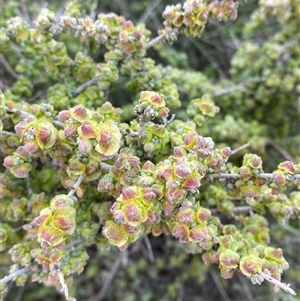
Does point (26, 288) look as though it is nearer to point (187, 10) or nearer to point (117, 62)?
point (117, 62)

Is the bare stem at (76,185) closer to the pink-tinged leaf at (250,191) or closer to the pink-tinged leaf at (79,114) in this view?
the pink-tinged leaf at (79,114)

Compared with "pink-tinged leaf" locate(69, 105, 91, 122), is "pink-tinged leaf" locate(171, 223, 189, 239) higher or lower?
lower

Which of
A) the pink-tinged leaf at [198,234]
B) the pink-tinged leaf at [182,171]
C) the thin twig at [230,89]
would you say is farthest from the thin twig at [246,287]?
the pink-tinged leaf at [182,171]

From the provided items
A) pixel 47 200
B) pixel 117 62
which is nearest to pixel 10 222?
pixel 47 200

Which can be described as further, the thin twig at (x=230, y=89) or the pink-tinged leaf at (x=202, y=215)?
the thin twig at (x=230, y=89)

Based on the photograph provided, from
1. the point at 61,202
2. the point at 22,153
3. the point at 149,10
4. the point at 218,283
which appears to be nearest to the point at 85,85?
the point at 22,153

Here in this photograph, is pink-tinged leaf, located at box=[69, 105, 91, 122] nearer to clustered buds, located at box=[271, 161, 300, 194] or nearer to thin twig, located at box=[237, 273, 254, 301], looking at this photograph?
clustered buds, located at box=[271, 161, 300, 194]

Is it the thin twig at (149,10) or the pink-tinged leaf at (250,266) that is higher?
the thin twig at (149,10)

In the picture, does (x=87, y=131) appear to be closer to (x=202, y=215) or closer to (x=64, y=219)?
(x=64, y=219)

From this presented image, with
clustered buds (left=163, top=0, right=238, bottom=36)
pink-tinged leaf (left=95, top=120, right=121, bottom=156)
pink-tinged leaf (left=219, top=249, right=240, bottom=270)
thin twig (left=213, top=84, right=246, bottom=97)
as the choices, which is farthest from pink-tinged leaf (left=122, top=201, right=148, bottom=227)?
thin twig (left=213, top=84, right=246, bottom=97)
